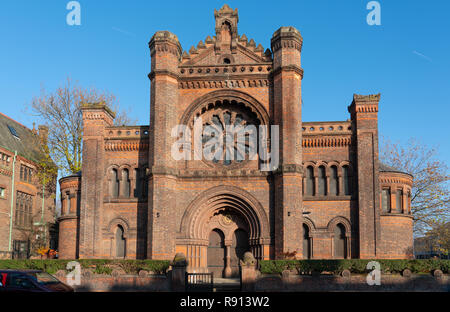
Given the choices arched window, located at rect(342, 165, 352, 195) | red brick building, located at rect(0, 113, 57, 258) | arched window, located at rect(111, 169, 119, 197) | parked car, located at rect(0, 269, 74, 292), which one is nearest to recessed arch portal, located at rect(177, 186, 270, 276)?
arched window, located at rect(111, 169, 119, 197)

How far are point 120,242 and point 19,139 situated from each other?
17.4 metres

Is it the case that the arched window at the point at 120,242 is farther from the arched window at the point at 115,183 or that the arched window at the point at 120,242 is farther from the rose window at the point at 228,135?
the rose window at the point at 228,135

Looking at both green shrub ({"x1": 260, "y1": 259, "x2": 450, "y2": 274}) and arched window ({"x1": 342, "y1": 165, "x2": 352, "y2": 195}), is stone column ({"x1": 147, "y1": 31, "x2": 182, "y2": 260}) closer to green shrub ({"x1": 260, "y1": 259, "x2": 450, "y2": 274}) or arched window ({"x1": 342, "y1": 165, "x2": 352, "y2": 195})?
green shrub ({"x1": 260, "y1": 259, "x2": 450, "y2": 274})

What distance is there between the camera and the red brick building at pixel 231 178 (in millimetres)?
27547

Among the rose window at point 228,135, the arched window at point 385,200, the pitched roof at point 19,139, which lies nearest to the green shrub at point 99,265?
the rose window at point 228,135

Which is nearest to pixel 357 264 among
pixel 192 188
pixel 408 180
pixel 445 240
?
pixel 408 180

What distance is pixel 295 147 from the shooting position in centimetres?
2752

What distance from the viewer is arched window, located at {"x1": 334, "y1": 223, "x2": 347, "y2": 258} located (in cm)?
2795

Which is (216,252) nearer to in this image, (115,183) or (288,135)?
(115,183)

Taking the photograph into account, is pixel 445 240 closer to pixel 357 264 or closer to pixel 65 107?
pixel 357 264

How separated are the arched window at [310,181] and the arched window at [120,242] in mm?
11227

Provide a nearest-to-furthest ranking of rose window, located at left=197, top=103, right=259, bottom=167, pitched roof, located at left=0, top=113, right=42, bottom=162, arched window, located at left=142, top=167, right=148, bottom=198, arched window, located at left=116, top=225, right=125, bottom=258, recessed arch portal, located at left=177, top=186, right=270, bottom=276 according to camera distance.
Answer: recessed arch portal, located at left=177, top=186, right=270, bottom=276, arched window, located at left=116, top=225, right=125, bottom=258, arched window, located at left=142, top=167, right=148, bottom=198, rose window, located at left=197, top=103, right=259, bottom=167, pitched roof, located at left=0, top=113, right=42, bottom=162

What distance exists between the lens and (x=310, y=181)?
29234 mm

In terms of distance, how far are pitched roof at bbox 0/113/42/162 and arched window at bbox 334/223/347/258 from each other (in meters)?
24.5
